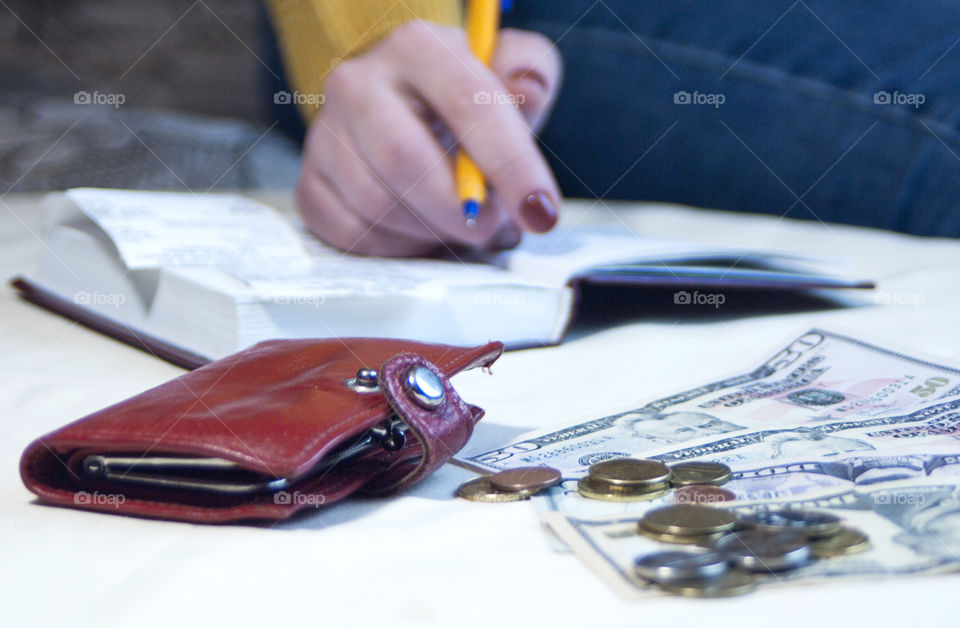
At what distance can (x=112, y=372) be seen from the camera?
81 cm

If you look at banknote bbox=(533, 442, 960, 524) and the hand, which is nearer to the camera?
banknote bbox=(533, 442, 960, 524)

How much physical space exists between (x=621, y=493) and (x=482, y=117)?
1.75 feet

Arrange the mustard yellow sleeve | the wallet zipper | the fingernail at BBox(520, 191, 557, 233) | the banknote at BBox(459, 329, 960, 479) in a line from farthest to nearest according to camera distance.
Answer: the mustard yellow sleeve
the fingernail at BBox(520, 191, 557, 233)
the banknote at BBox(459, 329, 960, 479)
the wallet zipper

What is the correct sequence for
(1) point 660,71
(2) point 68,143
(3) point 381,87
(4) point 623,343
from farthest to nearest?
(2) point 68,143 < (1) point 660,71 < (3) point 381,87 < (4) point 623,343

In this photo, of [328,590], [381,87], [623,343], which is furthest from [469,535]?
[381,87]

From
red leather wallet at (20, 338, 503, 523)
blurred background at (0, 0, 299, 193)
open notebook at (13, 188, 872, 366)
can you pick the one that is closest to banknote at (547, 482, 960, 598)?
red leather wallet at (20, 338, 503, 523)

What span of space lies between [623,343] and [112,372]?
18.0 inches

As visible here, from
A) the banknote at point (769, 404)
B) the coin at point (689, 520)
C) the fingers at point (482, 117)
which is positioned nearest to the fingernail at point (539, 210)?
the fingers at point (482, 117)

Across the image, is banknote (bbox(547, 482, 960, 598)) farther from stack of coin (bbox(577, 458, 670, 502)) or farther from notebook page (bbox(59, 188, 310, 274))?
notebook page (bbox(59, 188, 310, 274))

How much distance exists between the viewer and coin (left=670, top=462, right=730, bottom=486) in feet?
1.73

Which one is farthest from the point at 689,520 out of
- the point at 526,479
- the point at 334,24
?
the point at 334,24

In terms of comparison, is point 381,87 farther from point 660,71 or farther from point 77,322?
point 660,71

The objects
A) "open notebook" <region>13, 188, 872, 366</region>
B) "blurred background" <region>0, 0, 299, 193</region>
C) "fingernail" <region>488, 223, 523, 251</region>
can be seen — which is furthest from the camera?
"blurred background" <region>0, 0, 299, 193</region>

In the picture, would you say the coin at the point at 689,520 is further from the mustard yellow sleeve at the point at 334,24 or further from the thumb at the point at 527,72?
the mustard yellow sleeve at the point at 334,24
